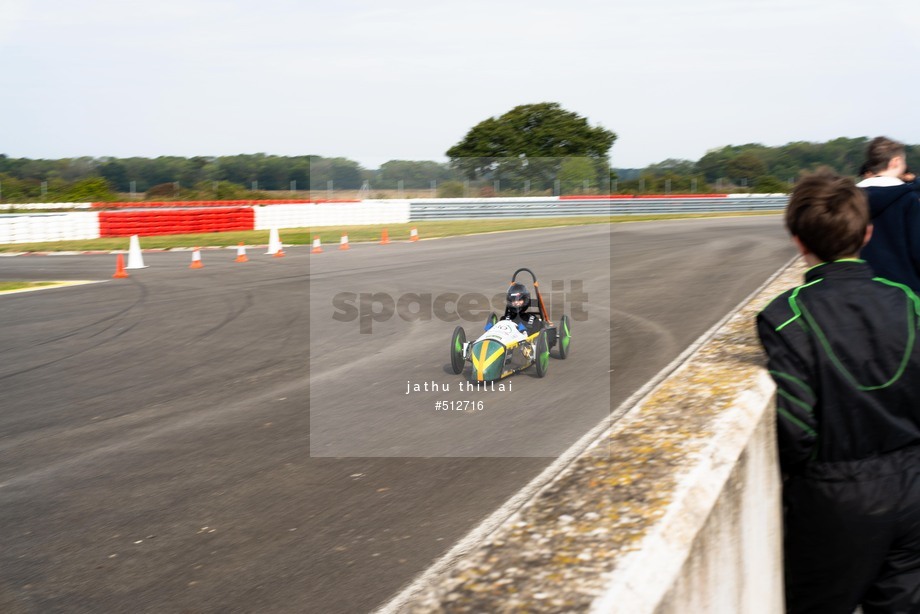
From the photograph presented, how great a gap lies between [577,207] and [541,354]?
27.1 meters

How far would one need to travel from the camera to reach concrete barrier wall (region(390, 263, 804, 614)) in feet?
5.59

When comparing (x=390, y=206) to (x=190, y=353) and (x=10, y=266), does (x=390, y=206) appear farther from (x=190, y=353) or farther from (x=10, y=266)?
(x=190, y=353)

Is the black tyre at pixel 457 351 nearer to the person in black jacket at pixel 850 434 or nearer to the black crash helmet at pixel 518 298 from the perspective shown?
the black crash helmet at pixel 518 298

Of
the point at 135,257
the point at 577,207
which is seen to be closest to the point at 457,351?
the point at 135,257

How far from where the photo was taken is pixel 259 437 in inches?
269

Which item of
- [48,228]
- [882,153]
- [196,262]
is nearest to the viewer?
[882,153]

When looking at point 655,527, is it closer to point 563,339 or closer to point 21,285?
point 563,339

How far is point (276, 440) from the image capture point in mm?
6746

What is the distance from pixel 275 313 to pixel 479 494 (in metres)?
8.40

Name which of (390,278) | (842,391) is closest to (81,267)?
(390,278)

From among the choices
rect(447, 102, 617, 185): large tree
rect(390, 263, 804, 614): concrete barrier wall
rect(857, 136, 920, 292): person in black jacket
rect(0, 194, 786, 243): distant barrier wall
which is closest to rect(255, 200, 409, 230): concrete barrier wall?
rect(0, 194, 786, 243): distant barrier wall

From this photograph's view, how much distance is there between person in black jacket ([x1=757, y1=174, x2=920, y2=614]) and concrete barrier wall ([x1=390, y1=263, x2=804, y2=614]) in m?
0.12

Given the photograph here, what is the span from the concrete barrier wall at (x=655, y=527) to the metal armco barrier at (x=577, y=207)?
83.5 feet

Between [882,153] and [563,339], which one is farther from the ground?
[882,153]
